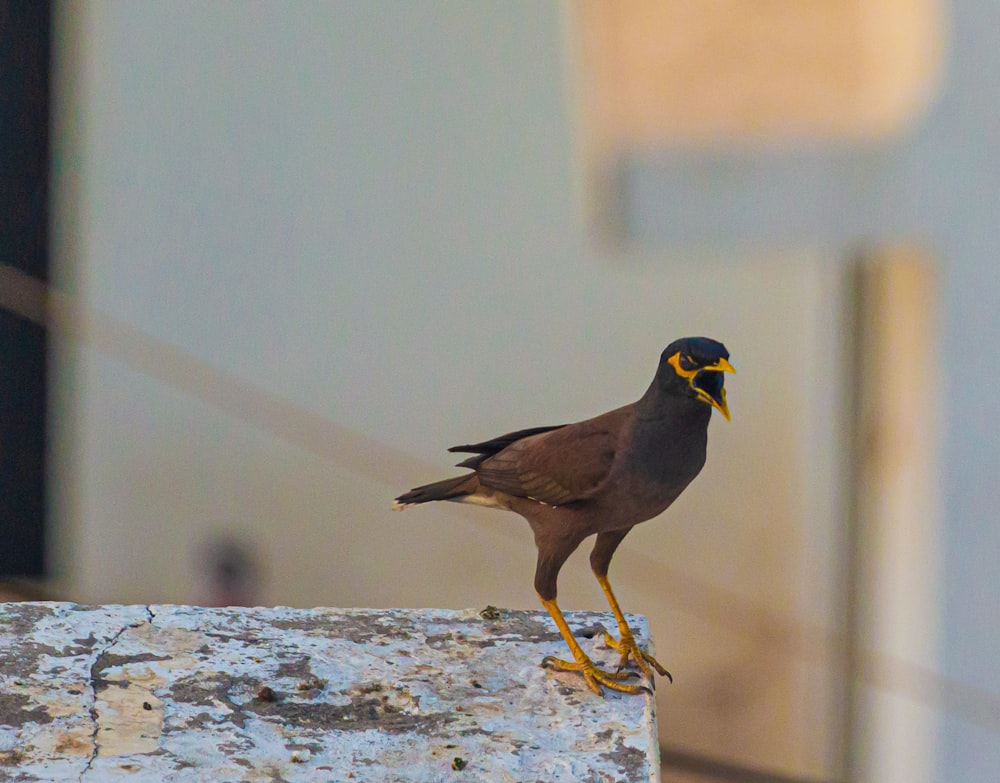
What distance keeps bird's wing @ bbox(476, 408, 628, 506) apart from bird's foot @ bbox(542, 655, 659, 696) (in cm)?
28

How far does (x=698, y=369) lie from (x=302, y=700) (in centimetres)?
84

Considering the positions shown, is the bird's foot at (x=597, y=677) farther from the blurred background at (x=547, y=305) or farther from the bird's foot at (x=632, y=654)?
the blurred background at (x=547, y=305)

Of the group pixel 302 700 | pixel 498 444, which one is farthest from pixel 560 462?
pixel 302 700

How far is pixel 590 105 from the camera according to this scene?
730 cm

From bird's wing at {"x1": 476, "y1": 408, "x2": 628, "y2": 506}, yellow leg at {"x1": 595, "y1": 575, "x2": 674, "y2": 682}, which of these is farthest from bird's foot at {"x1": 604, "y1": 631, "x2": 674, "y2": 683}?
bird's wing at {"x1": 476, "y1": 408, "x2": 628, "y2": 506}

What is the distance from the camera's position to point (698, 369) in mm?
2637

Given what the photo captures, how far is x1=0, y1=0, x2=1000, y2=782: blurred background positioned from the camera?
6.91 metres

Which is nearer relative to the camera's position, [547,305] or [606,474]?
[606,474]

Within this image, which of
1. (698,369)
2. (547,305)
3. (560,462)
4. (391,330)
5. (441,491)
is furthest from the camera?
(391,330)

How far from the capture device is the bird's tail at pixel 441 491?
3.00 m

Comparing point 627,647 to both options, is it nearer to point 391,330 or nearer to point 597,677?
point 597,677

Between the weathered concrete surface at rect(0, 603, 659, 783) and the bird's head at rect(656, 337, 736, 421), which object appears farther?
the bird's head at rect(656, 337, 736, 421)

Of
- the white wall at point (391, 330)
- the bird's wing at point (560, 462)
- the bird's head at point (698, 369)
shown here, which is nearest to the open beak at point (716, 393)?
the bird's head at point (698, 369)

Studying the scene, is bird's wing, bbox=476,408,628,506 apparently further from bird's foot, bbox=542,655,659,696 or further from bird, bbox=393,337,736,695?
bird's foot, bbox=542,655,659,696
